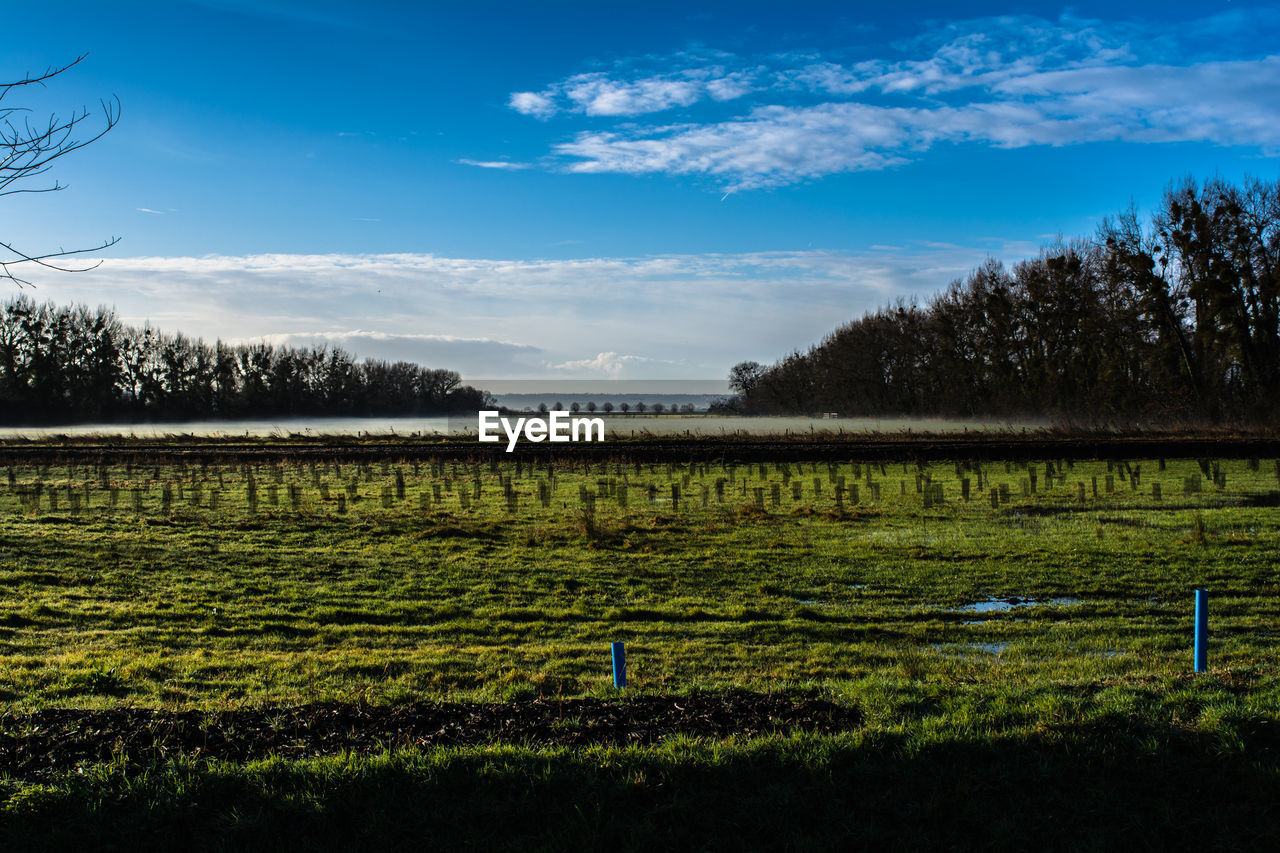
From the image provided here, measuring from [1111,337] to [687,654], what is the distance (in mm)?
53559

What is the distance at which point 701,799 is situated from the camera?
502 centimetres

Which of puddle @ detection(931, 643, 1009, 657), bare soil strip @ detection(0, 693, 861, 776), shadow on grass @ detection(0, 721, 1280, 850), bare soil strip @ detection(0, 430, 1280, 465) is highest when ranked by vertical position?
bare soil strip @ detection(0, 430, 1280, 465)

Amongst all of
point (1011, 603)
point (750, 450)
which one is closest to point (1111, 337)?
point (750, 450)

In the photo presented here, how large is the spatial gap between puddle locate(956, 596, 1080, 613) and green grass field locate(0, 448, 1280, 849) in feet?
0.25

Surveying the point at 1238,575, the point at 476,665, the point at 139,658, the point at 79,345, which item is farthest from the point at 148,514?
the point at 79,345

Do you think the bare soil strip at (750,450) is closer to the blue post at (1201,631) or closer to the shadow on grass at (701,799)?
the blue post at (1201,631)

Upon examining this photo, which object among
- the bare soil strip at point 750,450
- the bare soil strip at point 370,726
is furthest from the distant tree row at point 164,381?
the bare soil strip at point 370,726

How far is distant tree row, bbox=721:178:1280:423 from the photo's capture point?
45500mm

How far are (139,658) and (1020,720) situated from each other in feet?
27.9

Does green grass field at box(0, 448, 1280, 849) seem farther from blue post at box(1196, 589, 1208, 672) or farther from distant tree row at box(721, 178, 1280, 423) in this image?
distant tree row at box(721, 178, 1280, 423)

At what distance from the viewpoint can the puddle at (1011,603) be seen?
10.8m

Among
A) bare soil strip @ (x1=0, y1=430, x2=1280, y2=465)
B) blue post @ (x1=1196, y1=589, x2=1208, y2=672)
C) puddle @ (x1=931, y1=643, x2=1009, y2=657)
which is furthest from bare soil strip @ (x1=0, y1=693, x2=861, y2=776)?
bare soil strip @ (x1=0, y1=430, x2=1280, y2=465)

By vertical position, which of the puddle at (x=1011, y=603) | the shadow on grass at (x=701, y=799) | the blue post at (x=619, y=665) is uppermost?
the blue post at (x=619, y=665)

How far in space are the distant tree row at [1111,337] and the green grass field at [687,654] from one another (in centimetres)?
3026
